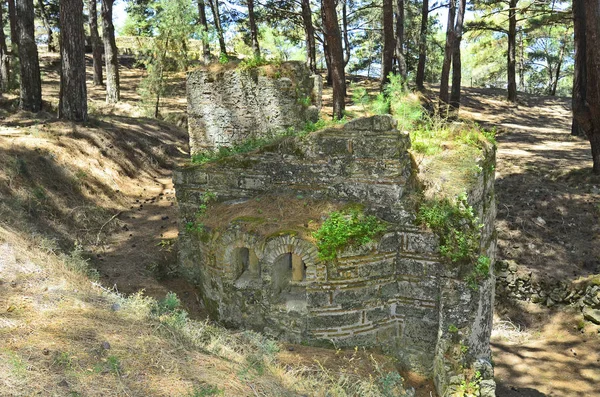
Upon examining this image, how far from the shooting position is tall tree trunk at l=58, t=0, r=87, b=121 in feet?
42.1

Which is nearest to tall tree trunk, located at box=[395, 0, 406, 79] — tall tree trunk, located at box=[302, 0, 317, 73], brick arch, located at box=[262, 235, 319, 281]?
tall tree trunk, located at box=[302, 0, 317, 73]

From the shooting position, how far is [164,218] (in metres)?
11.8

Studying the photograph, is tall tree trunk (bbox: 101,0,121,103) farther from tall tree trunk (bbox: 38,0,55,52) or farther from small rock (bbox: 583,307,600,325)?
small rock (bbox: 583,307,600,325)

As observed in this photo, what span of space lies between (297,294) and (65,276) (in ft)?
11.5

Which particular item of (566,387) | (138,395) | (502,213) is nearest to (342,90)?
(502,213)

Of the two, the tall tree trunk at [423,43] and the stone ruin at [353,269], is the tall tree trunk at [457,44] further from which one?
the stone ruin at [353,269]

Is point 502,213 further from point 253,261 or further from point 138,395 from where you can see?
point 138,395

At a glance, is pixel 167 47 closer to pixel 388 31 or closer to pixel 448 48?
pixel 388 31

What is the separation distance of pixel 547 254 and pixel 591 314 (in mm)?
1821

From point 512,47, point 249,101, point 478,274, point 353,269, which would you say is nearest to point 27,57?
point 249,101

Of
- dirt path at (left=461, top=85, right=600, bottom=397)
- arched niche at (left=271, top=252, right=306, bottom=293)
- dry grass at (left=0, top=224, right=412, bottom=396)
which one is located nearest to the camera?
dry grass at (left=0, top=224, right=412, bottom=396)

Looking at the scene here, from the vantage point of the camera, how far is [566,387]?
30.1 ft

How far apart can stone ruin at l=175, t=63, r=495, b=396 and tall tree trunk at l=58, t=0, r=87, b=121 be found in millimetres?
7937

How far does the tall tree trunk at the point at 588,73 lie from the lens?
12273 millimetres
